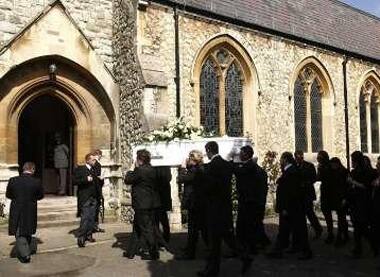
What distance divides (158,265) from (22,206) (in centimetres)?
224

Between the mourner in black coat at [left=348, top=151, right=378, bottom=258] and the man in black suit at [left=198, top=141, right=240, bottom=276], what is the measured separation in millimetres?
2332

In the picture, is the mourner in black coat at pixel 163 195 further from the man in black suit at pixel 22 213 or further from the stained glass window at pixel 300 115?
the stained glass window at pixel 300 115

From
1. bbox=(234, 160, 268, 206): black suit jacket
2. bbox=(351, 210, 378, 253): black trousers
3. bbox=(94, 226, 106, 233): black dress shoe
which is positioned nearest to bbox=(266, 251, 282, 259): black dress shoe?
bbox=(234, 160, 268, 206): black suit jacket

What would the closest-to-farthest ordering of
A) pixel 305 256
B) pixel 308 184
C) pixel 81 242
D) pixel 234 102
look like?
pixel 305 256 < pixel 308 184 < pixel 81 242 < pixel 234 102

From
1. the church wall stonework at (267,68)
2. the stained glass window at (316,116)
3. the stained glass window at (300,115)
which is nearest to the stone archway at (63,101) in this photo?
the church wall stonework at (267,68)

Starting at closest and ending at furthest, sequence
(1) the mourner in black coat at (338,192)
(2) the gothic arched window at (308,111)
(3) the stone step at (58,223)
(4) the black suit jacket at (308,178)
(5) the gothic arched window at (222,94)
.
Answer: (4) the black suit jacket at (308,178), (1) the mourner in black coat at (338,192), (3) the stone step at (58,223), (5) the gothic arched window at (222,94), (2) the gothic arched window at (308,111)

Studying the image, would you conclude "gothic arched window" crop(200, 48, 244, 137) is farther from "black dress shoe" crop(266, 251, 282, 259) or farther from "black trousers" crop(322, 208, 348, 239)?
"black dress shoe" crop(266, 251, 282, 259)

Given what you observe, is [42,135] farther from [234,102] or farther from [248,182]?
[248,182]

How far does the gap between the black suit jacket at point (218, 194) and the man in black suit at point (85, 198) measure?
9.36 feet

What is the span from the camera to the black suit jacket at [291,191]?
7.70 metres

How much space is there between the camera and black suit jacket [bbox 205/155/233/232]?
6582 mm

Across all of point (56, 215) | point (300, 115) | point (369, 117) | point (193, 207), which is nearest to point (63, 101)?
point (56, 215)

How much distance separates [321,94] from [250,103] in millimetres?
4112

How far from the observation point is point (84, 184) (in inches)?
346
